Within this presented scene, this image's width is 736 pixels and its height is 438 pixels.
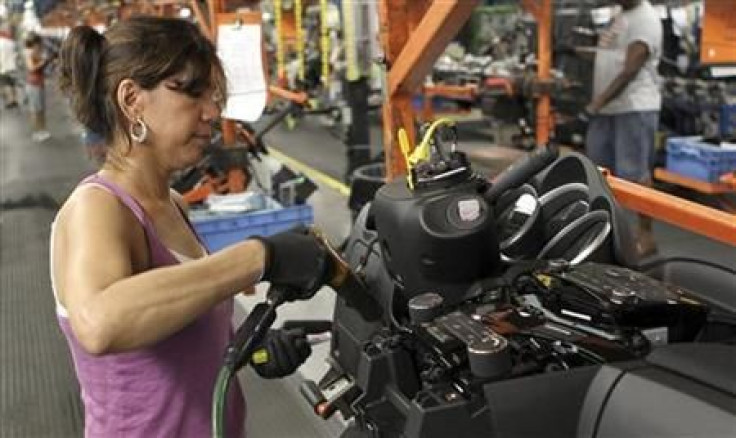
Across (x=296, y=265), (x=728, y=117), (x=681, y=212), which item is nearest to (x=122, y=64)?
(x=296, y=265)

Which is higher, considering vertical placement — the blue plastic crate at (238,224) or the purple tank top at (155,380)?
the purple tank top at (155,380)

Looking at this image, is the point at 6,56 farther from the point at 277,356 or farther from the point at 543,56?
the point at 277,356

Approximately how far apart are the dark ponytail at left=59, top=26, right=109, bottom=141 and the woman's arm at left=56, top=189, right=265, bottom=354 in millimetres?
203

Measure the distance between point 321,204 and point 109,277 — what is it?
5.30m

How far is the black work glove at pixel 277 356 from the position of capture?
1085mm

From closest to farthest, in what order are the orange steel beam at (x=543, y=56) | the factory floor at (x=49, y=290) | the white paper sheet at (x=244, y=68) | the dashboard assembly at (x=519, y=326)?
the dashboard assembly at (x=519, y=326), the factory floor at (x=49, y=290), the white paper sheet at (x=244, y=68), the orange steel beam at (x=543, y=56)

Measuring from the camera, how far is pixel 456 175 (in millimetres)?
1191

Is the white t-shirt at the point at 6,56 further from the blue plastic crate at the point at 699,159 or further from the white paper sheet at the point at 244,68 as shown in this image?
the blue plastic crate at the point at 699,159

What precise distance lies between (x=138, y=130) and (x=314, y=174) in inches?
260

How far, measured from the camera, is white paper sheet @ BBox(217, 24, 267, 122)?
13.7ft

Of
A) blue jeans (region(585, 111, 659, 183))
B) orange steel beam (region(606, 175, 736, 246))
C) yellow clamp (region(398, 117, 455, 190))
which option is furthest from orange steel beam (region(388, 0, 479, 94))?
blue jeans (region(585, 111, 659, 183))

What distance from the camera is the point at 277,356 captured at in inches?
42.8

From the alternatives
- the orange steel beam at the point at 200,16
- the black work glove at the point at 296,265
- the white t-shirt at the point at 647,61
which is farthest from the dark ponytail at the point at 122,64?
the white t-shirt at the point at 647,61

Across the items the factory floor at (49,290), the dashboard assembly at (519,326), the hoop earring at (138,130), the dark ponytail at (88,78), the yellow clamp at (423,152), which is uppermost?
the dark ponytail at (88,78)
